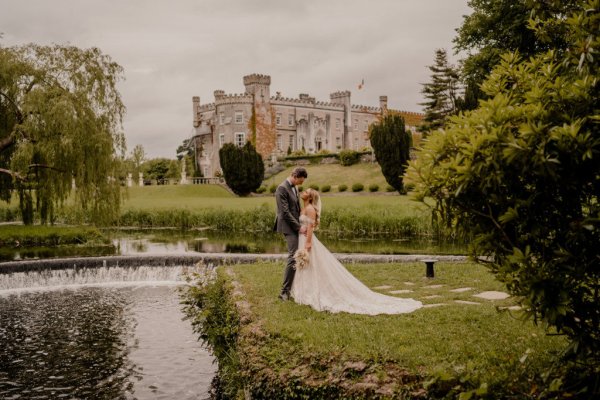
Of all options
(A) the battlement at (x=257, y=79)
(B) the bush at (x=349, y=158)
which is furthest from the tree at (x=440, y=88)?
(A) the battlement at (x=257, y=79)

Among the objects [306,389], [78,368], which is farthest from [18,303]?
[306,389]

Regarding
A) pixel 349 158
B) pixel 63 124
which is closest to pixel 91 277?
pixel 63 124

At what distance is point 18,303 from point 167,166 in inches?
2607

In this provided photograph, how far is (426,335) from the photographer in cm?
570

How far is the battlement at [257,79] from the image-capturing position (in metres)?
62.9

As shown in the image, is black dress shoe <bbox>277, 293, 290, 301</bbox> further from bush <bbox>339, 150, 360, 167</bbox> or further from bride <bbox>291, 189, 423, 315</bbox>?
bush <bbox>339, 150, 360, 167</bbox>

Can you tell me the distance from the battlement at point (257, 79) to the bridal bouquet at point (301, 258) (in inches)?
2246

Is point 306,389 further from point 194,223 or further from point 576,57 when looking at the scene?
point 194,223

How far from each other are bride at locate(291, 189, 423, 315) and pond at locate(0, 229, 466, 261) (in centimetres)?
1039

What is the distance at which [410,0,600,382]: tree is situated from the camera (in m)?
3.49

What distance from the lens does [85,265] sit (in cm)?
1597

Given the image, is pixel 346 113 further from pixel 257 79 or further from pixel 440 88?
pixel 440 88

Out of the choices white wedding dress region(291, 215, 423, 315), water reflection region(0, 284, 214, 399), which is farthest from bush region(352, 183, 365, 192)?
white wedding dress region(291, 215, 423, 315)

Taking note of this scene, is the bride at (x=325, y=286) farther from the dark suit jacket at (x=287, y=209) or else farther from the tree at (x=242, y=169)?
the tree at (x=242, y=169)
